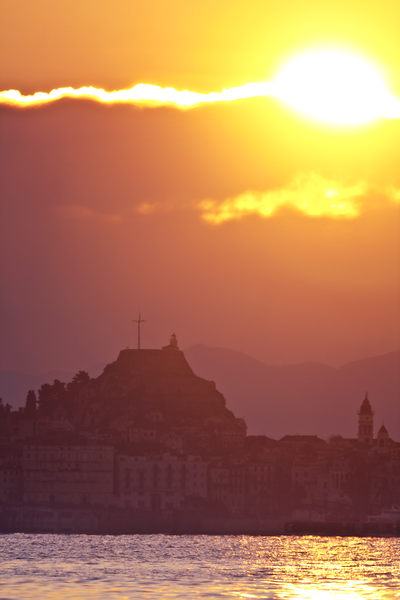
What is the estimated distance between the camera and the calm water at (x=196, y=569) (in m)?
91.8

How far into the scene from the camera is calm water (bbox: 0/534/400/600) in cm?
9182

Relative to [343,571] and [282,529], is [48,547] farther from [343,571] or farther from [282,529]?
[282,529]

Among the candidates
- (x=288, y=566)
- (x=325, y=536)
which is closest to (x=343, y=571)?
(x=288, y=566)

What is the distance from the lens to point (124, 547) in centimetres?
14788

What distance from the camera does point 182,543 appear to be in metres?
160

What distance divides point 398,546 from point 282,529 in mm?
42908

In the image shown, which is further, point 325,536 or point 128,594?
point 325,536

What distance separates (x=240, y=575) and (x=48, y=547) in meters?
44.7

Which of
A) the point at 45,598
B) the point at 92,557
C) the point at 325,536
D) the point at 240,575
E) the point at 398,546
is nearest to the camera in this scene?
the point at 45,598

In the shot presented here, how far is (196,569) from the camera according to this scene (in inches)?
4451

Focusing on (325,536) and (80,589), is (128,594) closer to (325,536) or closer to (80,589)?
(80,589)

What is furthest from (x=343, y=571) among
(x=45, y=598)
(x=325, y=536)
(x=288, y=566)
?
(x=325, y=536)

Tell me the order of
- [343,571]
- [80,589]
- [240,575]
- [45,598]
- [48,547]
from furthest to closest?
[48,547] < [343,571] < [240,575] < [80,589] < [45,598]

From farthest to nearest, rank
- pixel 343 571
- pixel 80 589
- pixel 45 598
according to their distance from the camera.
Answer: pixel 343 571 < pixel 80 589 < pixel 45 598
